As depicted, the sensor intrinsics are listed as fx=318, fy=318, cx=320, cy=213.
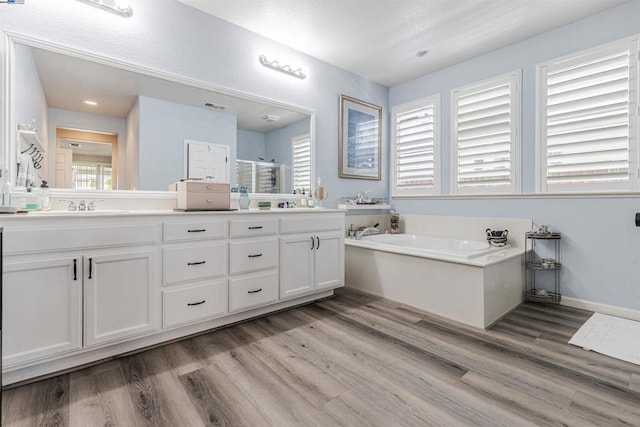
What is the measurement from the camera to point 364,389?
5.54 feet

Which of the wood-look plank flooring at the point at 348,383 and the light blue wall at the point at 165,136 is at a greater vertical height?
the light blue wall at the point at 165,136

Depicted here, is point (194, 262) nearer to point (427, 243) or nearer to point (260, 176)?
point (260, 176)

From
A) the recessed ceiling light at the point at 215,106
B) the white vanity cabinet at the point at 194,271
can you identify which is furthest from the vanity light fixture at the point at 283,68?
the white vanity cabinet at the point at 194,271

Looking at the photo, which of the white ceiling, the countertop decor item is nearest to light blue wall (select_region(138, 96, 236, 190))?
the countertop decor item

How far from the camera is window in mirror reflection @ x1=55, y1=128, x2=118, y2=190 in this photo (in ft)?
7.11

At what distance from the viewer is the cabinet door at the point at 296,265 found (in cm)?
277

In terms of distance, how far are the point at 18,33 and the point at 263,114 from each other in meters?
1.79

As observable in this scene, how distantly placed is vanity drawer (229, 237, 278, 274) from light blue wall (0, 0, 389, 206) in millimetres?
881

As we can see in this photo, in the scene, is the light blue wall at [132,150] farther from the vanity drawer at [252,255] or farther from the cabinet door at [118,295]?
the vanity drawer at [252,255]

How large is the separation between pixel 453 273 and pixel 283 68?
2.57 m

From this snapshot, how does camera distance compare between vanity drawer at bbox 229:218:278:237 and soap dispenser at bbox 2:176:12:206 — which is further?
vanity drawer at bbox 229:218:278:237

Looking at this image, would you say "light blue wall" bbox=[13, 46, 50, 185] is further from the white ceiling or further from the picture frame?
the picture frame

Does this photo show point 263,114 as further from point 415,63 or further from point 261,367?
point 261,367

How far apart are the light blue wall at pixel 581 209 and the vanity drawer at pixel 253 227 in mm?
2327
